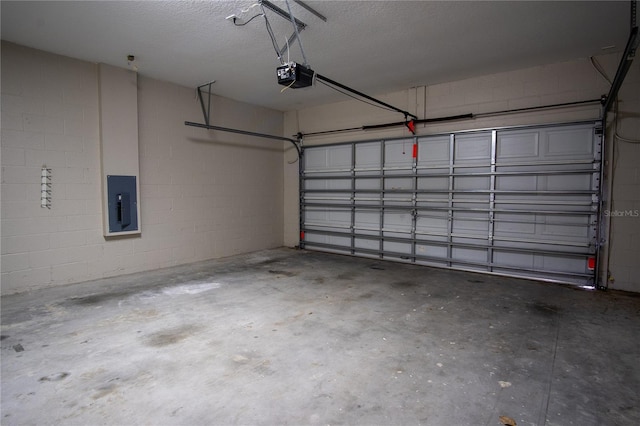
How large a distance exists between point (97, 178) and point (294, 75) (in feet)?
11.0

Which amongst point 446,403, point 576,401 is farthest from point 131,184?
point 576,401

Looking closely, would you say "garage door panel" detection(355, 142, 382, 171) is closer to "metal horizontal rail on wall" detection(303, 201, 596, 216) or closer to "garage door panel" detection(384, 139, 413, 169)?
"garage door panel" detection(384, 139, 413, 169)

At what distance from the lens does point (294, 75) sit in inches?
121

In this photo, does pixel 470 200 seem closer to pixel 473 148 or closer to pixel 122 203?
pixel 473 148

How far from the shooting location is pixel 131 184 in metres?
5.00

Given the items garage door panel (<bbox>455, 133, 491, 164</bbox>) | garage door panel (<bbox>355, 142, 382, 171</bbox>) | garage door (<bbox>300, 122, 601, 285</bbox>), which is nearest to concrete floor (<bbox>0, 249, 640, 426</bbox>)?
garage door (<bbox>300, 122, 601, 285</bbox>)

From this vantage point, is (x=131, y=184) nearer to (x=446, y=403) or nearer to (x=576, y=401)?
(x=446, y=403)

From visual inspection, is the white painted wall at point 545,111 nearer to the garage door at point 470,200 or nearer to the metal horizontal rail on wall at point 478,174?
the garage door at point 470,200

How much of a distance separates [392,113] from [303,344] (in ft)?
15.2

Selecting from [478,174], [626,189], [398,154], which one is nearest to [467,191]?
[478,174]

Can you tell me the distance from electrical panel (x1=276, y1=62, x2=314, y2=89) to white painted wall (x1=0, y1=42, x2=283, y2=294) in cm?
311

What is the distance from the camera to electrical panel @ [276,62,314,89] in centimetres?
308

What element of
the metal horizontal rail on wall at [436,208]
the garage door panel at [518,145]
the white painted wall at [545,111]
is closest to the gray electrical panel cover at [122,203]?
the metal horizontal rail on wall at [436,208]

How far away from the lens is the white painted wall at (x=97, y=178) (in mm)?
4066
